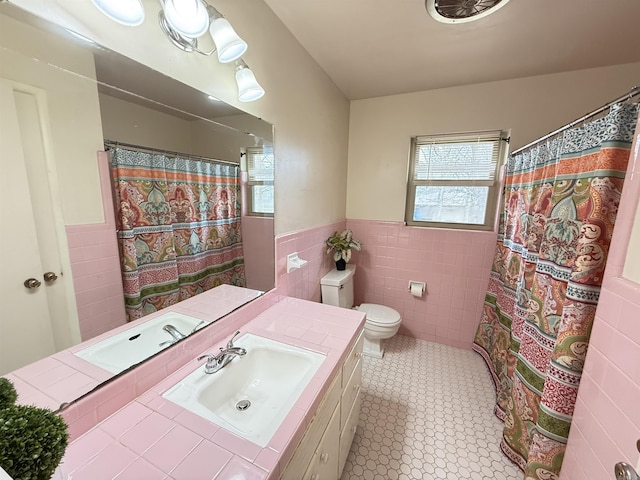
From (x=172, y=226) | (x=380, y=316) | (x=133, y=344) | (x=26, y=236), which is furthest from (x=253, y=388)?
(x=380, y=316)

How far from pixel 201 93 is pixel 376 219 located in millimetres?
1901

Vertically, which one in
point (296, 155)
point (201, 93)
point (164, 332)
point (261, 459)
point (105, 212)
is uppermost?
point (201, 93)

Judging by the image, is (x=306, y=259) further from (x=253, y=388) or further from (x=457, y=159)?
(x=457, y=159)

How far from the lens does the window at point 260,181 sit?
137 cm

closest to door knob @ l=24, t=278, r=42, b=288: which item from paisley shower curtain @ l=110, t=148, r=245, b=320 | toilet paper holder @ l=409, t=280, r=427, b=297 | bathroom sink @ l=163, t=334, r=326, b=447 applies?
paisley shower curtain @ l=110, t=148, r=245, b=320

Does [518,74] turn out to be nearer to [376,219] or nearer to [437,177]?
[437,177]

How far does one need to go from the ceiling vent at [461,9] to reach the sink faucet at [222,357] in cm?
182

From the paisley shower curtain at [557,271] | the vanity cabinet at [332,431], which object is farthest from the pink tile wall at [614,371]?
the vanity cabinet at [332,431]

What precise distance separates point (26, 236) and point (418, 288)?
248 centimetres

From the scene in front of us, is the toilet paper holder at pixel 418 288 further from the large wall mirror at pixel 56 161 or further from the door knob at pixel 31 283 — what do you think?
the door knob at pixel 31 283

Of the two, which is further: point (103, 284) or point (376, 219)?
point (376, 219)

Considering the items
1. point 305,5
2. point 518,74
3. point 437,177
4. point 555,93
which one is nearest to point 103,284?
point 305,5

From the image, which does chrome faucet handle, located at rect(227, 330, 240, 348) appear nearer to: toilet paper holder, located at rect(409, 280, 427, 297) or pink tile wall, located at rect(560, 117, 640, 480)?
pink tile wall, located at rect(560, 117, 640, 480)

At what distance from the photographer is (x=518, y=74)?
192 centimetres
